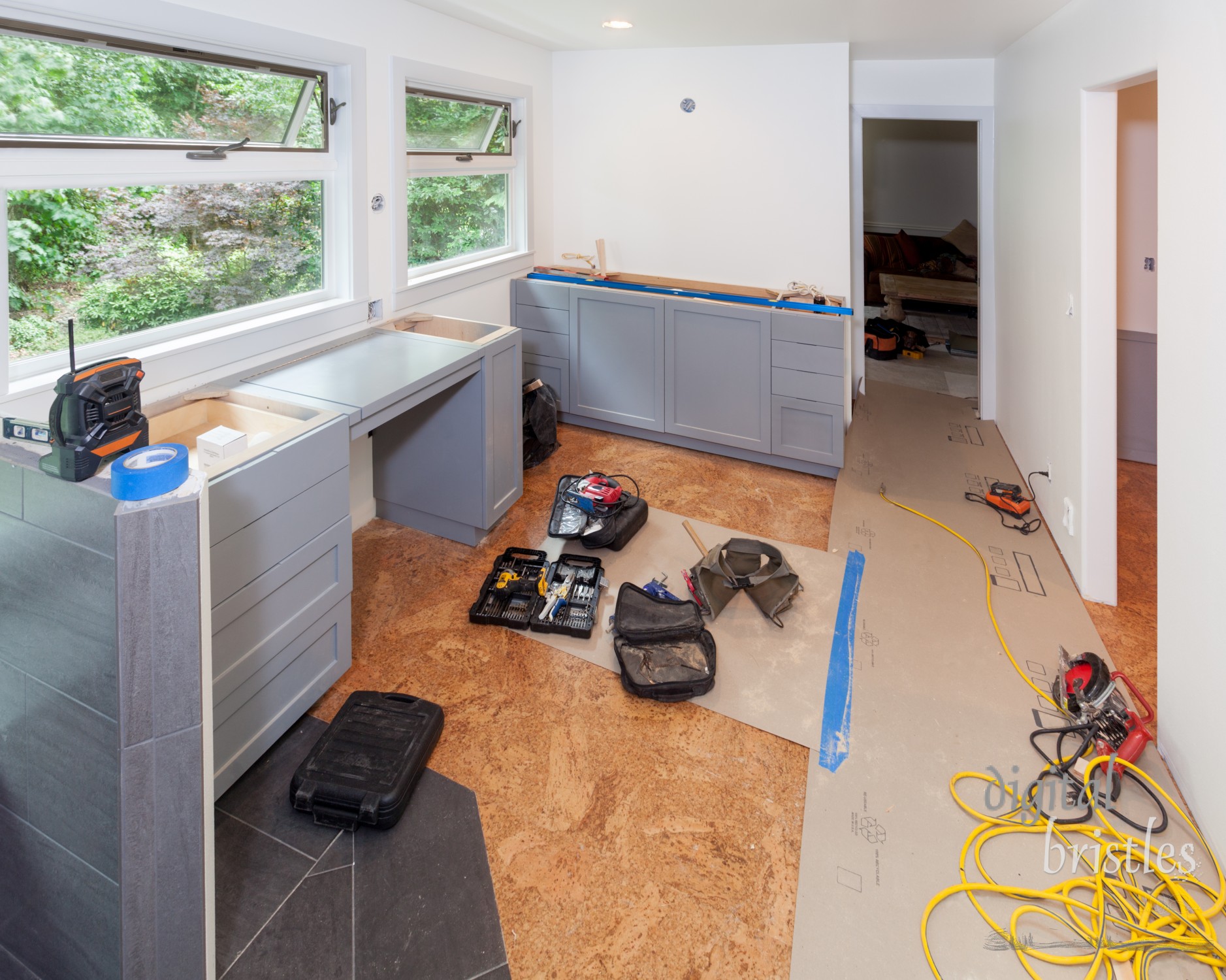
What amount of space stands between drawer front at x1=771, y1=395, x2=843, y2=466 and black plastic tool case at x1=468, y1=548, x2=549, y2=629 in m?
1.72

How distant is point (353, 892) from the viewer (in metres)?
1.83

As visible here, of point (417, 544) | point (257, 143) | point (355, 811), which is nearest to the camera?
point (355, 811)

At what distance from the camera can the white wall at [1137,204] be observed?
3838 mm

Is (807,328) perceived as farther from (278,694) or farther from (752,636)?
Result: (278,694)

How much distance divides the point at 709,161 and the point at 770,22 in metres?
1.00

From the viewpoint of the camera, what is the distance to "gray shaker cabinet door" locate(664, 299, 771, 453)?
13.8 feet

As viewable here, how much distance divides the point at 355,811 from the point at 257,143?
2345mm

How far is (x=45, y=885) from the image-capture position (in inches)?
55.2

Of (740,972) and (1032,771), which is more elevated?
(1032,771)

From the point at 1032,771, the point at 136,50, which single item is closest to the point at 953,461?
the point at 1032,771

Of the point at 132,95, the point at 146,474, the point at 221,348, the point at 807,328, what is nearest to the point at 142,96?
the point at 132,95

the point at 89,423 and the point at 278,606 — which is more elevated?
the point at 89,423

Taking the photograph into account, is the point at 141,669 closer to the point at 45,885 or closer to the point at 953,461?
the point at 45,885

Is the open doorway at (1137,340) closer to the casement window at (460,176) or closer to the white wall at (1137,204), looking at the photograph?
the white wall at (1137,204)
